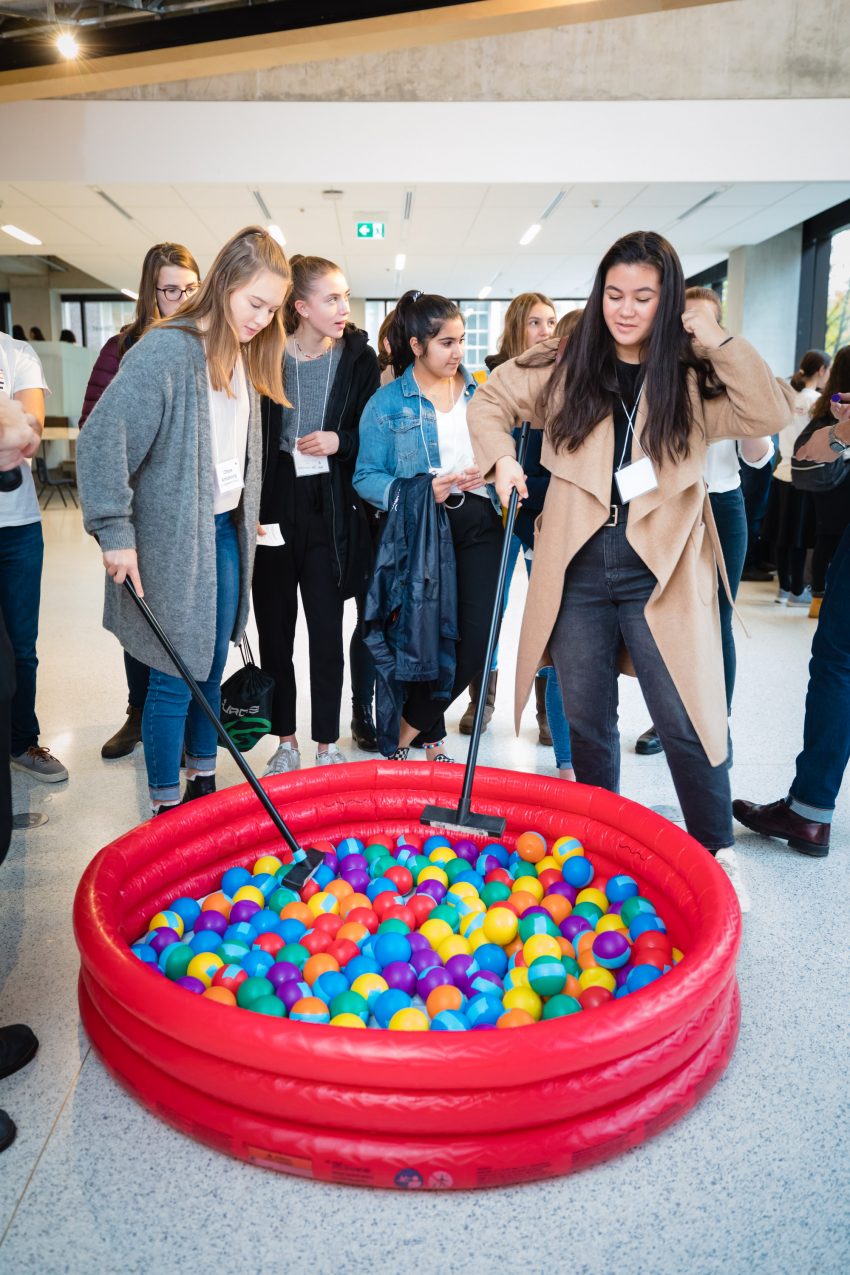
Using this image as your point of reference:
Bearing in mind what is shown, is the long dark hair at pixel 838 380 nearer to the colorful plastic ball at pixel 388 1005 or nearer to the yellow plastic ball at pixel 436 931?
the yellow plastic ball at pixel 436 931

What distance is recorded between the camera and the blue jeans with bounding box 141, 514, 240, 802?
2.54m

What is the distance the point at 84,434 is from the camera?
225 cm

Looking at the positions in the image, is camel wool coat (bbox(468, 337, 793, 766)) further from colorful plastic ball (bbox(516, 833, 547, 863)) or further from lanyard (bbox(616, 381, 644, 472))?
colorful plastic ball (bbox(516, 833, 547, 863))

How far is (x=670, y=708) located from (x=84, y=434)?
1554 mm

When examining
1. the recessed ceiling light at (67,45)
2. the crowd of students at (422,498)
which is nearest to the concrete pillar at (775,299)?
the recessed ceiling light at (67,45)

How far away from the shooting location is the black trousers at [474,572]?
9.27 feet

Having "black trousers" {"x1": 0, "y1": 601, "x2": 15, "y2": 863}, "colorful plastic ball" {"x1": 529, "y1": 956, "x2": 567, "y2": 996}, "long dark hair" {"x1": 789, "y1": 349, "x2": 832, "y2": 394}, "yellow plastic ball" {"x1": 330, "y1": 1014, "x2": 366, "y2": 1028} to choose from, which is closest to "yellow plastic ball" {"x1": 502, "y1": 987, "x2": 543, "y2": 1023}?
"colorful plastic ball" {"x1": 529, "y1": 956, "x2": 567, "y2": 996}

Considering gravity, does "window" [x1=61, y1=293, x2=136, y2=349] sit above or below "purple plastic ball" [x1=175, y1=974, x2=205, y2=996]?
above

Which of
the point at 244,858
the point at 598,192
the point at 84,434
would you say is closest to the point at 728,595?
the point at 244,858

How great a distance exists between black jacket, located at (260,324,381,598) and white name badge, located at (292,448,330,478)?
0.09ft

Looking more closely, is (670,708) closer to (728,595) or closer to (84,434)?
(728,595)

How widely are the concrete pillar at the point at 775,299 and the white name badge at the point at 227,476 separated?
9.56m

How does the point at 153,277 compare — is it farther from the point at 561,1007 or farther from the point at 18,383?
the point at 561,1007

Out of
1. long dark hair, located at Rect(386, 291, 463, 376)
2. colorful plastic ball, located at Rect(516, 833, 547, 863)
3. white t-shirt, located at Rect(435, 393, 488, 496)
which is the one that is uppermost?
long dark hair, located at Rect(386, 291, 463, 376)
